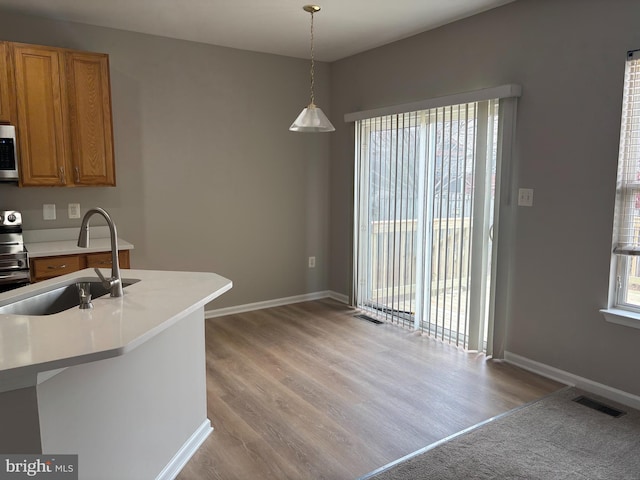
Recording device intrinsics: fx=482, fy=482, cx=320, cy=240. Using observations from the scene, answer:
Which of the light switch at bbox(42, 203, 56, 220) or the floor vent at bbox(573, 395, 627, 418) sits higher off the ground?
the light switch at bbox(42, 203, 56, 220)

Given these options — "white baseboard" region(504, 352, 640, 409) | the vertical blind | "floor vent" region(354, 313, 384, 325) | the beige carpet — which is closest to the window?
the vertical blind

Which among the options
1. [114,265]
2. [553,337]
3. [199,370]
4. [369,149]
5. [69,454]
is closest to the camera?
[69,454]

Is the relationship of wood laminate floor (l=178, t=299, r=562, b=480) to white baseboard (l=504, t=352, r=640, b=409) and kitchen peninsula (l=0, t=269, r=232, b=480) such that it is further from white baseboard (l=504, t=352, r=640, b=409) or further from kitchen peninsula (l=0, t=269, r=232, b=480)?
kitchen peninsula (l=0, t=269, r=232, b=480)

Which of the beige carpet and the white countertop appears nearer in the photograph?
the white countertop

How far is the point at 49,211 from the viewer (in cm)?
401

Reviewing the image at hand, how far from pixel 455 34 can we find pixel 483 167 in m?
1.15

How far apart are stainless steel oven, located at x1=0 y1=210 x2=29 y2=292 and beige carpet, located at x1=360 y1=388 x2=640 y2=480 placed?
2.79 metres

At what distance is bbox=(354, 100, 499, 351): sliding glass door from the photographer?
3.77 meters

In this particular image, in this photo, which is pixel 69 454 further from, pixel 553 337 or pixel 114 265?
pixel 553 337

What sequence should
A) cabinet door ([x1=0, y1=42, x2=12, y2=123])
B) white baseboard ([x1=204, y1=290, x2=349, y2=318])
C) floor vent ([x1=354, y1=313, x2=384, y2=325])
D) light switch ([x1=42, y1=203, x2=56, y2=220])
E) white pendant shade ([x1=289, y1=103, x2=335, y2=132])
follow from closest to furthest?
white pendant shade ([x1=289, y1=103, x2=335, y2=132]) < cabinet door ([x1=0, y1=42, x2=12, y2=123]) < light switch ([x1=42, y1=203, x2=56, y2=220]) < floor vent ([x1=354, y1=313, x2=384, y2=325]) < white baseboard ([x1=204, y1=290, x2=349, y2=318])

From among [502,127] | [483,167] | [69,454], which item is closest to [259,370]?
[69,454]

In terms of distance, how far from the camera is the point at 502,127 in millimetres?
3551

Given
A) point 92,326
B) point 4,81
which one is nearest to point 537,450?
point 92,326

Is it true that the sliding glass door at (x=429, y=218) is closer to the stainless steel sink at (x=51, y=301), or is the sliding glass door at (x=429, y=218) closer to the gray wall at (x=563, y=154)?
the gray wall at (x=563, y=154)
